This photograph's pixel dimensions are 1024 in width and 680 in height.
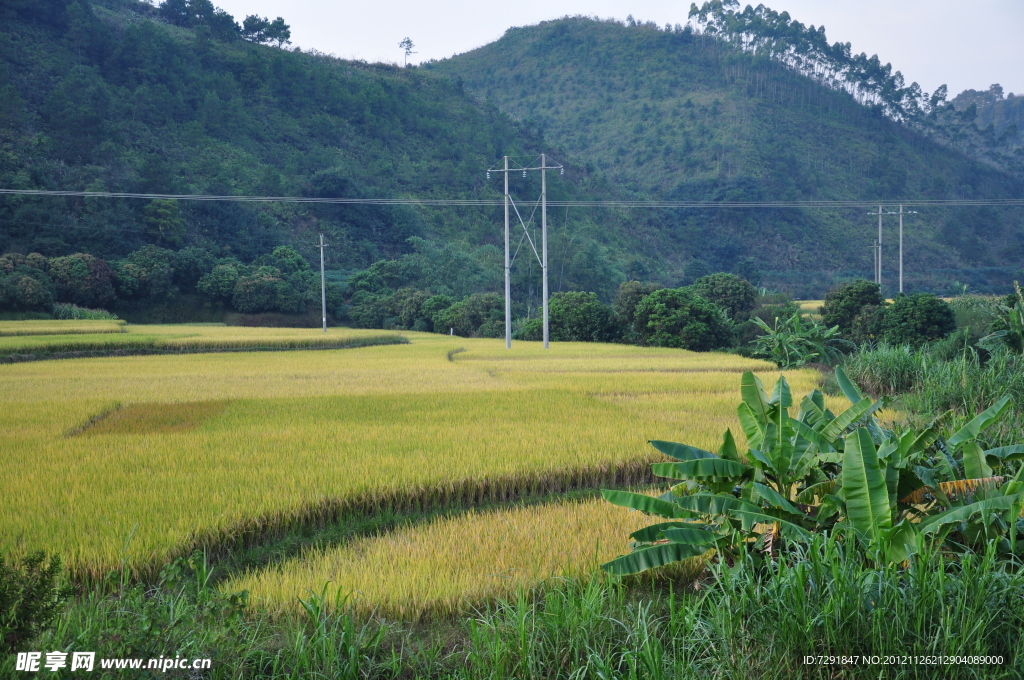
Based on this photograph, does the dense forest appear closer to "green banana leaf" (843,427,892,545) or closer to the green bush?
the green bush

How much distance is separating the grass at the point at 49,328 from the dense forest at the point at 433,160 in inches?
90.7

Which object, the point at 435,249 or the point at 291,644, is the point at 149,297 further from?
the point at 291,644

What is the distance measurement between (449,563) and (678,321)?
1962cm

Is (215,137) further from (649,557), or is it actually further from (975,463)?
(975,463)

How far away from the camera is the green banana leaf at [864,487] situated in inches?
109

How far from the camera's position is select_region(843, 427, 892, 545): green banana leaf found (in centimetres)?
276

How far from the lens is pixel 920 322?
834 inches

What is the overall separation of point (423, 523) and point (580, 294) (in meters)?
20.8

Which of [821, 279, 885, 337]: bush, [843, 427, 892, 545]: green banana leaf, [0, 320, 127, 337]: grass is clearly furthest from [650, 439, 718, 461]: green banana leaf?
[821, 279, 885, 337]: bush

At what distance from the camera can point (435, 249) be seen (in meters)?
44.0

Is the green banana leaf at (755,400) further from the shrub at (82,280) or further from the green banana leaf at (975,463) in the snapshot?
the shrub at (82,280)

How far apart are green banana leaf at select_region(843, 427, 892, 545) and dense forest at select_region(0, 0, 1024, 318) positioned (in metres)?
21.1

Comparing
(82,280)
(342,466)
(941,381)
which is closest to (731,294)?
(941,381)

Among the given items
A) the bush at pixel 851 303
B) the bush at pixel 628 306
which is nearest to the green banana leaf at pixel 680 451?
the bush at pixel 628 306
